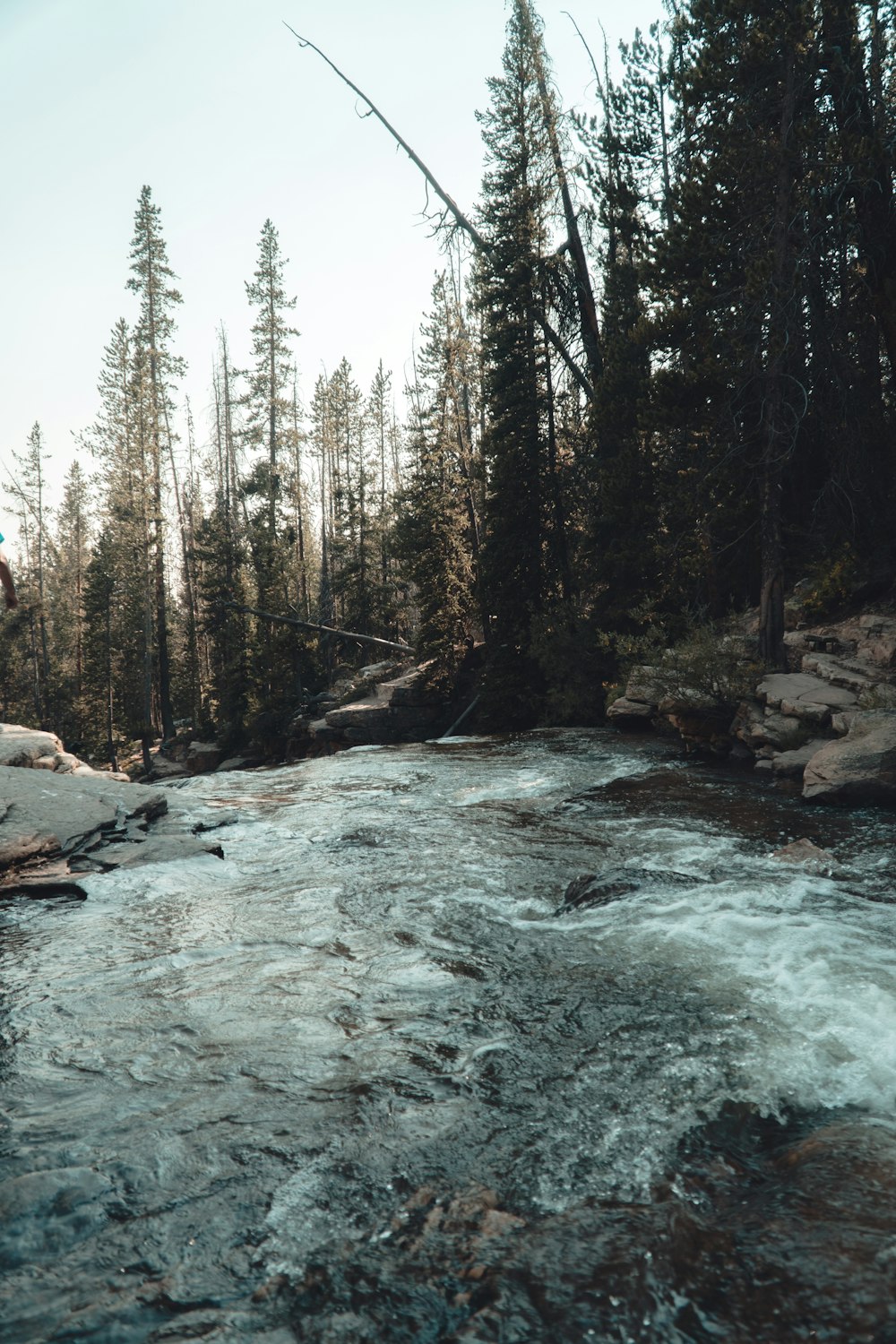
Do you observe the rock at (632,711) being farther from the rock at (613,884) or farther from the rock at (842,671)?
the rock at (613,884)

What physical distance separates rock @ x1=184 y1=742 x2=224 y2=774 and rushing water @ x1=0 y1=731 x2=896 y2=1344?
90.5 feet

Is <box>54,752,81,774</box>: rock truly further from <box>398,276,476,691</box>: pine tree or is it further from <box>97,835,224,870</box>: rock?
<box>398,276,476,691</box>: pine tree

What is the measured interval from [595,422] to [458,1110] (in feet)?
58.7

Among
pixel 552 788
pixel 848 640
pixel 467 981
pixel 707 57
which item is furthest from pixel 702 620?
pixel 467 981

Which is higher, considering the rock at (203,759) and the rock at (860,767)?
the rock at (860,767)

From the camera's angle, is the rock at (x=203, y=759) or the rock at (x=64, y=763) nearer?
the rock at (x=64, y=763)

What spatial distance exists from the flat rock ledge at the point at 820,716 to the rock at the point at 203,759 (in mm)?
23819

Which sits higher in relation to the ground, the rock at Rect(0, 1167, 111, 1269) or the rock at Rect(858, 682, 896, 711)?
the rock at Rect(858, 682, 896, 711)

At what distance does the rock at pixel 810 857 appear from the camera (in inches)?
245

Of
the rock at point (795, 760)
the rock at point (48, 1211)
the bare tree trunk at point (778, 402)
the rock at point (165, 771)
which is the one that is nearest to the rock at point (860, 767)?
the rock at point (795, 760)

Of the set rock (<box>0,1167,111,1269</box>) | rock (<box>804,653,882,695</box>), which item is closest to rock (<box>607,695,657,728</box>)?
rock (<box>804,653,882,695</box>)

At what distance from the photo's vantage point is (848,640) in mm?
11992

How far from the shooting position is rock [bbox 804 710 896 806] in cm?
838

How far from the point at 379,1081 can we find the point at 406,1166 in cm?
63
